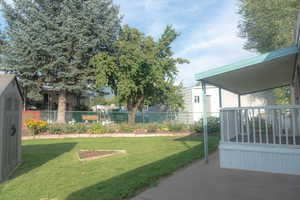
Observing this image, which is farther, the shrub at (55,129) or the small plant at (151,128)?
the small plant at (151,128)

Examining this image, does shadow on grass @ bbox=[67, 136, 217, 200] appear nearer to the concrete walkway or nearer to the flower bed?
the concrete walkway

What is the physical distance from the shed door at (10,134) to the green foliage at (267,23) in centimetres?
1348

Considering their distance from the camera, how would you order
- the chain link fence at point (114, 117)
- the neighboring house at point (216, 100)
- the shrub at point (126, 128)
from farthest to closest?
the neighboring house at point (216, 100)
the chain link fence at point (114, 117)
the shrub at point (126, 128)

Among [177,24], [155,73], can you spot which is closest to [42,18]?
[155,73]

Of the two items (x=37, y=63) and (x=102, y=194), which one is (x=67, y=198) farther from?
(x=37, y=63)

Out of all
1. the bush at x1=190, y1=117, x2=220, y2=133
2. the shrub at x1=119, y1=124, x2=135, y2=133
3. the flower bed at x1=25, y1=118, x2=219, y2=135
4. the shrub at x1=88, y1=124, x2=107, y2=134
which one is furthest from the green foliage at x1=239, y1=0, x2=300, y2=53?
the shrub at x1=88, y1=124, x2=107, y2=134

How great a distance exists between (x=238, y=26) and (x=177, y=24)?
5.31 m

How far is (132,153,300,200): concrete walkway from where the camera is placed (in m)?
3.04

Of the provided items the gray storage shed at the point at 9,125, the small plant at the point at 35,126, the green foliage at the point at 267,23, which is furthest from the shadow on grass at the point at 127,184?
the green foliage at the point at 267,23

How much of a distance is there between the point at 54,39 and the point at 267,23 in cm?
1544

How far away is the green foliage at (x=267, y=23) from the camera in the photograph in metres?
12.2

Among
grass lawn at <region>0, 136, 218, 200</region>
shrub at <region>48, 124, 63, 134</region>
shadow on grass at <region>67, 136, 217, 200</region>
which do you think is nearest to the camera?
shadow on grass at <region>67, 136, 217, 200</region>

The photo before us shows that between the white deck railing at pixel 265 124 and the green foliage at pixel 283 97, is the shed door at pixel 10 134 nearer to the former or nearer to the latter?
the white deck railing at pixel 265 124

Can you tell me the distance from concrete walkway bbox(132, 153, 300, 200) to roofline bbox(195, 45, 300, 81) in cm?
236
